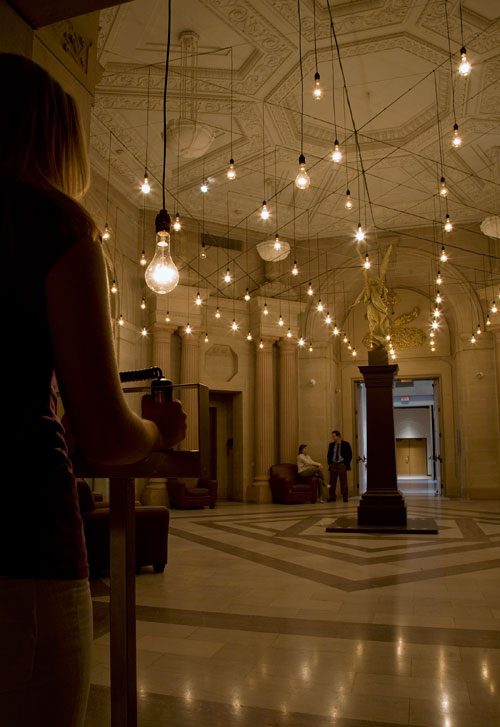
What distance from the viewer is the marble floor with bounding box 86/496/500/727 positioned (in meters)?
2.64

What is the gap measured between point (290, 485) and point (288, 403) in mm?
2514

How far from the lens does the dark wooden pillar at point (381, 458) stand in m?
8.99

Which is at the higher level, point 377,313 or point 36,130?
point 377,313

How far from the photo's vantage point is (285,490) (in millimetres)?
14461

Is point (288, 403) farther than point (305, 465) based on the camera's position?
Yes

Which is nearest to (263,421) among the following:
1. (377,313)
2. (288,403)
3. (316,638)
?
(288,403)

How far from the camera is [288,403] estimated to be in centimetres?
1603

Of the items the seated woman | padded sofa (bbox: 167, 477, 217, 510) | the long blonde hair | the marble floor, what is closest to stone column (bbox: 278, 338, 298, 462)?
the seated woman

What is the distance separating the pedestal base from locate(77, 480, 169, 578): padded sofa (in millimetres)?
4110

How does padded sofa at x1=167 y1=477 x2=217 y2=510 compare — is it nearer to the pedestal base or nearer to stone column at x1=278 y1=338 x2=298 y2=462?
stone column at x1=278 y1=338 x2=298 y2=462

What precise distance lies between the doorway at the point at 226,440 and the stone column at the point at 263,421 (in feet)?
1.88

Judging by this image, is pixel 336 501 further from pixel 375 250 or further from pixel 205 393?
pixel 205 393

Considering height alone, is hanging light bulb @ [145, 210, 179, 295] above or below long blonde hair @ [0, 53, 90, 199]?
above

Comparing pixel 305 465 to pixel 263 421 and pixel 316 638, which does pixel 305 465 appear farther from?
pixel 316 638
